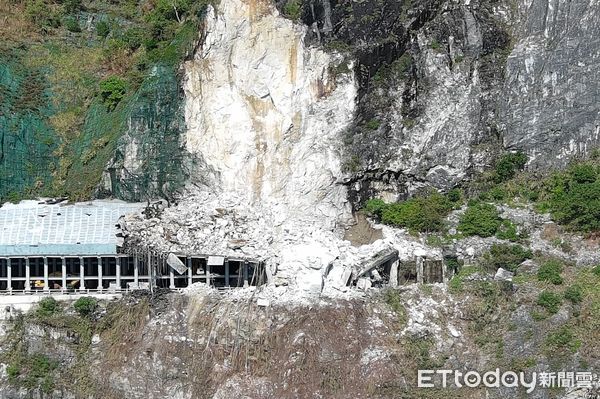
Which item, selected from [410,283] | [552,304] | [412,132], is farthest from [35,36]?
[552,304]

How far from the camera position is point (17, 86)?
59.1 metres

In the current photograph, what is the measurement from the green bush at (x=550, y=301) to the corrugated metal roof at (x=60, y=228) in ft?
58.1

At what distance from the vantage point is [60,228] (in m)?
A: 50.7

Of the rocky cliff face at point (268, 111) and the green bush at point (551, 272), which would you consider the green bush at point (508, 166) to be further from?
the rocky cliff face at point (268, 111)

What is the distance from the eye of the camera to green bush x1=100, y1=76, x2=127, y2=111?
57906mm

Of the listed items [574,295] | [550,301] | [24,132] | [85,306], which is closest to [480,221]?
[550,301]

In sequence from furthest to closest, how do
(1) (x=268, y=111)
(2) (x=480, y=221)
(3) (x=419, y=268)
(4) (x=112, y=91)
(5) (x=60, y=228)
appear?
(4) (x=112, y=91) → (1) (x=268, y=111) → (2) (x=480, y=221) → (5) (x=60, y=228) → (3) (x=419, y=268)

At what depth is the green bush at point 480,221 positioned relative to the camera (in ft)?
166

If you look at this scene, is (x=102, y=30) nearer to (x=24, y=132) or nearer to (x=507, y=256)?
(x=24, y=132)

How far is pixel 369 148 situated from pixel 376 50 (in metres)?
4.67

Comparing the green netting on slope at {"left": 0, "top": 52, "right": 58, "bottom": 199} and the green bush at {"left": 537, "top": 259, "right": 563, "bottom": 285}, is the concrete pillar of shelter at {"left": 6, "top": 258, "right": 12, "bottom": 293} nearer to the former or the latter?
the green netting on slope at {"left": 0, "top": 52, "right": 58, "bottom": 199}

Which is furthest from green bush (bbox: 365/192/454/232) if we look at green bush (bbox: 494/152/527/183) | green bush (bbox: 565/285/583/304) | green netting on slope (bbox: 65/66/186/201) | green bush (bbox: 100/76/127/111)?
green bush (bbox: 100/76/127/111)

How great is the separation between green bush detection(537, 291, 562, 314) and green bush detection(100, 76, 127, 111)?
23.5 m

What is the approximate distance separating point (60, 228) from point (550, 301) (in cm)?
2073
